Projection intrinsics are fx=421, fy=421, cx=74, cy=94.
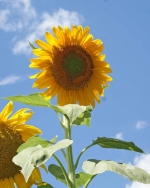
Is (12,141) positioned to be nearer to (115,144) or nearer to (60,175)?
(60,175)

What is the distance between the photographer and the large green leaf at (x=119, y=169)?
111 inches

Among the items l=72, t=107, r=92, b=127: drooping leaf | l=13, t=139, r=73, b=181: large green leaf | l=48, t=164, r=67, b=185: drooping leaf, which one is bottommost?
l=13, t=139, r=73, b=181: large green leaf

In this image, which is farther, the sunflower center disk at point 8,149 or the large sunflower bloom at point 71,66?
the large sunflower bloom at point 71,66

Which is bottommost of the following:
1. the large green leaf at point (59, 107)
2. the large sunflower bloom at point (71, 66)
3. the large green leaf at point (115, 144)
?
the large green leaf at point (115, 144)

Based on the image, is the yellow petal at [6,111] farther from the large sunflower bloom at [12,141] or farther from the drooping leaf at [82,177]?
the drooping leaf at [82,177]

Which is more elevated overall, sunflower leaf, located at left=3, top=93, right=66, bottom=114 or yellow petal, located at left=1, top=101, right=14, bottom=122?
yellow petal, located at left=1, top=101, right=14, bottom=122

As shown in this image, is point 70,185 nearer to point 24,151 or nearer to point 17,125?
point 24,151

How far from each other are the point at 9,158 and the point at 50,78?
81 centimetres

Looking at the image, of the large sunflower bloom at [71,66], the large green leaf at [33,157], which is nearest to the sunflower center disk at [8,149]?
the large sunflower bloom at [71,66]

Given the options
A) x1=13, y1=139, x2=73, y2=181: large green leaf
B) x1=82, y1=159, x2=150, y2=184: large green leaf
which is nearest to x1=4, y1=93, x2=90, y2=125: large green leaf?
x1=13, y1=139, x2=73, y2=181: large green leaf

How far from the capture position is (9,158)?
3.67 m

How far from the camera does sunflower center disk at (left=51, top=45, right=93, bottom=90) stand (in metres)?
3.93

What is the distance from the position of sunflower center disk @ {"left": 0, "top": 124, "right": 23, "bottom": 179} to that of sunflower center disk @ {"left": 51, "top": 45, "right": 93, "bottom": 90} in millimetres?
640

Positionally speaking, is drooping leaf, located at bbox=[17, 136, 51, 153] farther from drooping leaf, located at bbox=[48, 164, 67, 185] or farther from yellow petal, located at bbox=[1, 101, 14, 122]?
yellow petal, located at bbox=[1, 101, 14, 122]
